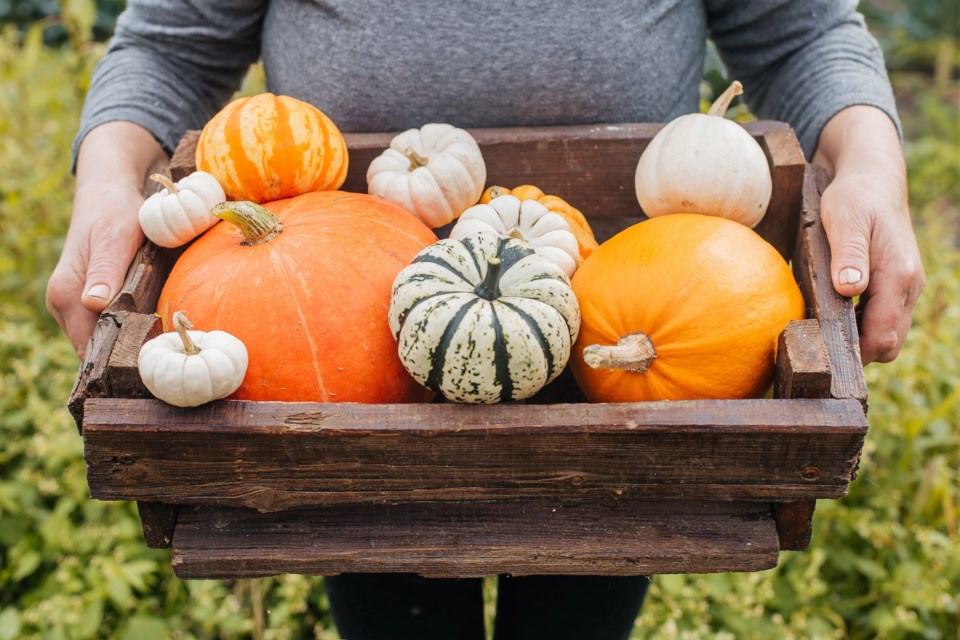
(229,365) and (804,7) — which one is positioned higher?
(804,7)

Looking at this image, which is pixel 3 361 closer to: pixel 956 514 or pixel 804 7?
pixel 804 7

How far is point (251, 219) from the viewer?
53.8 inches

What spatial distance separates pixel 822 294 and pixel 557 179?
0.58m

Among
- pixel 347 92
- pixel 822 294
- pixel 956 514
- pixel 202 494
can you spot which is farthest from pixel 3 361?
pixel 956 514

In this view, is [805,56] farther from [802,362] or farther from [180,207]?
[180,207]

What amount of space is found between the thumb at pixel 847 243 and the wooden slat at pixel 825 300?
2cm

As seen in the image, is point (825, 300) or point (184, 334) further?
point (825, 300)

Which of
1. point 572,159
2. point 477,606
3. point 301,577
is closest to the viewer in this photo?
point 572,159

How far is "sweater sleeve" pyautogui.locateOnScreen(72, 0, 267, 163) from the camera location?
1833 mm

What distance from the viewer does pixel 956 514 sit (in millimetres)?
2738

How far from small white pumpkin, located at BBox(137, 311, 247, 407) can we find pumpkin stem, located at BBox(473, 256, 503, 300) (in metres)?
0.36

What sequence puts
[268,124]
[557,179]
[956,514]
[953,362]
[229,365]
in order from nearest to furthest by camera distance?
[229,365]
[268,124]
[557,179]
[956,514]
[953,362]

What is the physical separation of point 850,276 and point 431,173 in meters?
0.72

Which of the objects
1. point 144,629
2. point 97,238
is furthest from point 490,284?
point 144,629
